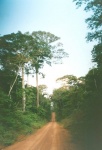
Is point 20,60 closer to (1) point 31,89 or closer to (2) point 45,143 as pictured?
(1) point 31,89

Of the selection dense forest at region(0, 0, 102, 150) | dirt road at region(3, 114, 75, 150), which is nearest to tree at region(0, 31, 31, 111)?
dense forest at region(0, 0, 102, 150)

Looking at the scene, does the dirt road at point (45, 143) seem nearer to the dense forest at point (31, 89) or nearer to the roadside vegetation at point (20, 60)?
the dense forest at point (31, 89)

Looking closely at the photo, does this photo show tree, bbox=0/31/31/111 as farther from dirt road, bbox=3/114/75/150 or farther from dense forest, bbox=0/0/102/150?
dirt road, bbox=3/114/75/150

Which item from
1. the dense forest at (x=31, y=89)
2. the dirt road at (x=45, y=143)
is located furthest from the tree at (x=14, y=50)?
the dirt road at (x=45, y=143)

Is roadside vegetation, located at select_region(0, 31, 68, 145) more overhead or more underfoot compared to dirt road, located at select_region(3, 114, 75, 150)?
more overhead

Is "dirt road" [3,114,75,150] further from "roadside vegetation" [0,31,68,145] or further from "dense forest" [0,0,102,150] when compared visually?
"roadside vegetation" [0,31,68,145]

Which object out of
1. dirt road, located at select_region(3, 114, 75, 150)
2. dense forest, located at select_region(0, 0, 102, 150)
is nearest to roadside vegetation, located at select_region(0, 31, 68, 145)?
dense forest, located at select_region(0, 0, 102, 150)

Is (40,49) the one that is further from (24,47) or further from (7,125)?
(7,125)

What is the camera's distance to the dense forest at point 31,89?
54.7 feet

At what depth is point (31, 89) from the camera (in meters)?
37.2

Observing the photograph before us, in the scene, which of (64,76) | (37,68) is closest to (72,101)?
(64,76)

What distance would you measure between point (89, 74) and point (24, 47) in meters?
14.5

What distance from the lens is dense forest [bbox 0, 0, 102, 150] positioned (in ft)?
54.7

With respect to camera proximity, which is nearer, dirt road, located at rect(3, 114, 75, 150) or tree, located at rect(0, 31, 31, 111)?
dirt road, located at rect(3, 114, 75, 150)
